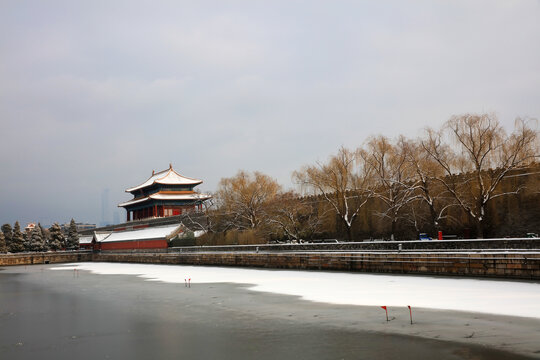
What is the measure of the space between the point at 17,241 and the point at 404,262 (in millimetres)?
63355

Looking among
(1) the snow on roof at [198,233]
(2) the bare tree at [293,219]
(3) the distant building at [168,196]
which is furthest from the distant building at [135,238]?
(2) the bare tree at [293,219]

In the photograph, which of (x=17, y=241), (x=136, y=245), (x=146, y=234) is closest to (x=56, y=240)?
(x=17, y=241)

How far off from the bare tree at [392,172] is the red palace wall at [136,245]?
27.2m

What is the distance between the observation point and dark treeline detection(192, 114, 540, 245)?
28.5 metres

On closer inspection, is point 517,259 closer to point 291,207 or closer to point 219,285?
point 219,285

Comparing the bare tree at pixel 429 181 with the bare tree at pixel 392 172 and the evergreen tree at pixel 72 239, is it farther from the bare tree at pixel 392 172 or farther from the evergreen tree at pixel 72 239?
the evergreen tree at pixel 72 239

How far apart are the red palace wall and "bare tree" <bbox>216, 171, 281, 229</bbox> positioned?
10.6m

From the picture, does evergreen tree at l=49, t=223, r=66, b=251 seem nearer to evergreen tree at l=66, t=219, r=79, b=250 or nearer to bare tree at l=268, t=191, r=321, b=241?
evergreen tree at l=66, t=219, r=79, b=250

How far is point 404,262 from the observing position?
25234 mm

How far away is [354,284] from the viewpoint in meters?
21.4

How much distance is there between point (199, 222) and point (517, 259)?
1546 inches

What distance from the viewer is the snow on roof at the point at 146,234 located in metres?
55.7

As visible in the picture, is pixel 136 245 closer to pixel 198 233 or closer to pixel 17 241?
pixel 198 233

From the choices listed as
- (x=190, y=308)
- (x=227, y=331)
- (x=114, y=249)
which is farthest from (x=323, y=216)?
(x=114, y=249)
